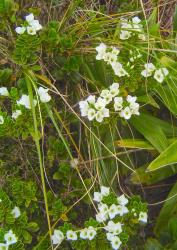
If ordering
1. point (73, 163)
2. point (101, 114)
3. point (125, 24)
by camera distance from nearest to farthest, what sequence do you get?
1. point (101, 114)
2. point (73, 163)
3. point (125, 24)

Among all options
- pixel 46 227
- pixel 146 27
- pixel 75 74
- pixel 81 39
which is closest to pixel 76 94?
pixel 75 74

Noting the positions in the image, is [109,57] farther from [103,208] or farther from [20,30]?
[103,208]

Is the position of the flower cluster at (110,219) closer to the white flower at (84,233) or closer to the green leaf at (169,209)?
the white flower at (84,233)

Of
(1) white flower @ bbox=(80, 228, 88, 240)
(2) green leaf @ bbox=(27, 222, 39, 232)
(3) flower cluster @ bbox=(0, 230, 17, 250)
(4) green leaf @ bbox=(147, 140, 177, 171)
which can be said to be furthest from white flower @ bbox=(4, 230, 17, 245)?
(4) green leaf @ bbox=(147, 140, 177, 171)

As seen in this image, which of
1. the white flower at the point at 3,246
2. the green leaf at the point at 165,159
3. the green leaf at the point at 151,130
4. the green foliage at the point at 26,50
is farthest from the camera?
the green leaf at the point at 151,130

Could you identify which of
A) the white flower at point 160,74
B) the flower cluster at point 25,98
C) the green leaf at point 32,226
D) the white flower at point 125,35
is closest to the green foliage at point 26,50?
the flower cluster at point 25,98

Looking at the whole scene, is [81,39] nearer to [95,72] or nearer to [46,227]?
[95,72]

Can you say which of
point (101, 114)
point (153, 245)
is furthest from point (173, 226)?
point (101, 114)
